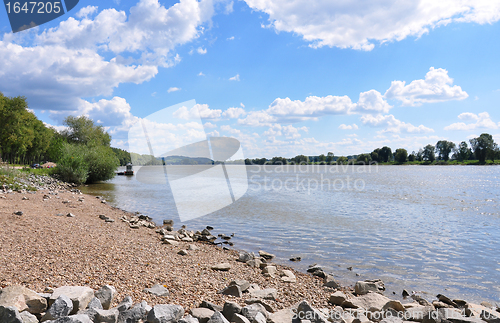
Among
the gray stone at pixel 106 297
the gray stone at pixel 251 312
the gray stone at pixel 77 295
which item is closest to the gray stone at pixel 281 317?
the gray stone at pixel 251 312

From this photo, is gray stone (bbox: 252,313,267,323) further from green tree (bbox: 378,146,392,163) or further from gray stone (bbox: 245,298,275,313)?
green tree (bbox: 378,146,392,163)

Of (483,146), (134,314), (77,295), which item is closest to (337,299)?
(134,314)

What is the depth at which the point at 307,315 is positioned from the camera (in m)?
→ 5.34

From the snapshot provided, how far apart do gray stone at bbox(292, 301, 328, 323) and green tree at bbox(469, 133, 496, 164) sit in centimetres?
19071

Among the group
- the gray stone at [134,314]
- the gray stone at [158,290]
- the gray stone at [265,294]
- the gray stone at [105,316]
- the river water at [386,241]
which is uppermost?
the gray stone at [105,316]

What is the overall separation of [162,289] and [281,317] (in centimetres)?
251

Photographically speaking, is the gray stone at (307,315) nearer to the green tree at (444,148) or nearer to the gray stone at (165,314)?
the gray stone at (165,314)

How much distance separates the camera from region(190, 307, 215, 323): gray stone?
5008mm

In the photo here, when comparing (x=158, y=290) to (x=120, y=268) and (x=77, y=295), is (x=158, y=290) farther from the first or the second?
(x=120, y=268)

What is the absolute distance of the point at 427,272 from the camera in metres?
10.6

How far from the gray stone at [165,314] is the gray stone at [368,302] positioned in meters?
4.00

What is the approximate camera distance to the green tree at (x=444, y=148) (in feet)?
592

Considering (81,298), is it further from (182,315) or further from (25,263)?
(25,263)

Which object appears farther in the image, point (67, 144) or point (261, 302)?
point (67, 144)
